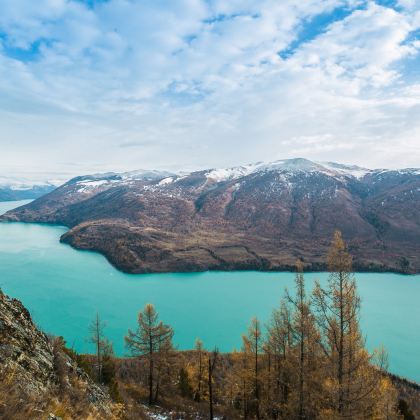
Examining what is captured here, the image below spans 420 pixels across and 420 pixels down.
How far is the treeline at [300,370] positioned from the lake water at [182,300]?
21805mm

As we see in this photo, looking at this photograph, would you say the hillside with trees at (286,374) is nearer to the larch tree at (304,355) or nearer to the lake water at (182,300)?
the larch tree at (304,355)

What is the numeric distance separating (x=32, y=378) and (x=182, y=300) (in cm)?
7883

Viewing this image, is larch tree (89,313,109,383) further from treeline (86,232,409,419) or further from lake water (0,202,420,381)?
lake water (0,202,420,381)

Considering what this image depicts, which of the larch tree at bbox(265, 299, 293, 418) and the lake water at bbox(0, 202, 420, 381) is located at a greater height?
the larch tree at bbox(265, 299, 293, 418)

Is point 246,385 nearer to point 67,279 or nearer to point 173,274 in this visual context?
point 67,279

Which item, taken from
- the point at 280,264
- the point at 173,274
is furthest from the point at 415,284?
the point at 173,274

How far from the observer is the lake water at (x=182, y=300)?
61688 millimetres

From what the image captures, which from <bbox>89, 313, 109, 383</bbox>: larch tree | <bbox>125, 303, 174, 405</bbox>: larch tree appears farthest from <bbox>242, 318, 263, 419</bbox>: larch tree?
<bbox>89, 313, 109, 383</bbox>: larch tree

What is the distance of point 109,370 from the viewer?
26.3 metres

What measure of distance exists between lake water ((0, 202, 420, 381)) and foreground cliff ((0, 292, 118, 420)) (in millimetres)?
42708

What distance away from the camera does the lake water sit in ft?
202

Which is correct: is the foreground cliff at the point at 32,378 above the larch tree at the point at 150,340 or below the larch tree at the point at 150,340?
above

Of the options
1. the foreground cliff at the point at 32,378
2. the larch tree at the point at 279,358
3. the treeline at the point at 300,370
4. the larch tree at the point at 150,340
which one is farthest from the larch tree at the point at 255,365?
the foreground cliff at the point at 32,378

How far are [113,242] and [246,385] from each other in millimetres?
135605
